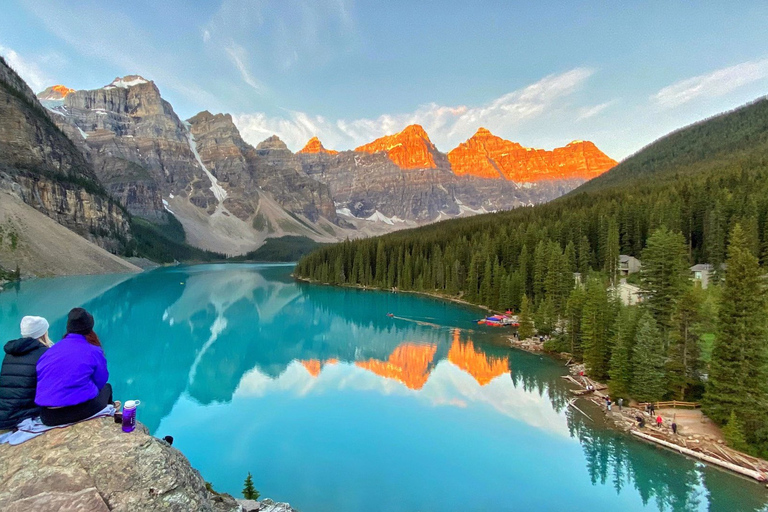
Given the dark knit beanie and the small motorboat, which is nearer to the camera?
the dark knit beanie

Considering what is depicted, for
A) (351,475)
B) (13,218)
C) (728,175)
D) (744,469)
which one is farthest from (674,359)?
(13,218)

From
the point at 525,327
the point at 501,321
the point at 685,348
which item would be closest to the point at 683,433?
the point at 685,348

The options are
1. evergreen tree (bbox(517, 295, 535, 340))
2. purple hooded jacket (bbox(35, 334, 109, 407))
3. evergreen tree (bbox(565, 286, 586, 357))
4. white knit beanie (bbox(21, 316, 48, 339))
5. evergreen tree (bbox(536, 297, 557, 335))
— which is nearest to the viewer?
purple hooded jacket (bbox(35, 334, 109, 407))

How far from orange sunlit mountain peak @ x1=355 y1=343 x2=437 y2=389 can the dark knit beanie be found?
23339 mm

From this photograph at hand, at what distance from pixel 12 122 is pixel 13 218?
48710mm

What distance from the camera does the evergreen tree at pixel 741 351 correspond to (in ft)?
54.0

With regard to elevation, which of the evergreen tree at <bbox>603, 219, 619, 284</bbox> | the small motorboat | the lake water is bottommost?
the lake water

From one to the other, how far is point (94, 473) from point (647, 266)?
3237cm

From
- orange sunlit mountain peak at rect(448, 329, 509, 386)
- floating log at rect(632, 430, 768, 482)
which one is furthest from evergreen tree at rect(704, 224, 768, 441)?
orange sunlit mountain peak at rect(448, 329, 509, 386)

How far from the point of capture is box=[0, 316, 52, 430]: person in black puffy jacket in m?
5.36

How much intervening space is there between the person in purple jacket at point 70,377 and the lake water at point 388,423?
10.2 meters

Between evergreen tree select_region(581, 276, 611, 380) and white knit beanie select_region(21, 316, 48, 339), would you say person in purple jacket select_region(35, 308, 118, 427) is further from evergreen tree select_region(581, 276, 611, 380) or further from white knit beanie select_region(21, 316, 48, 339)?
evergreen tree select_region(581, 276, 611, 380)

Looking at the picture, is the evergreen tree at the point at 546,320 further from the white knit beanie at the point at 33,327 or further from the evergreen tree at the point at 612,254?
the white knit beanie at the point at 33,327

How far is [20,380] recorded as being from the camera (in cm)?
543
